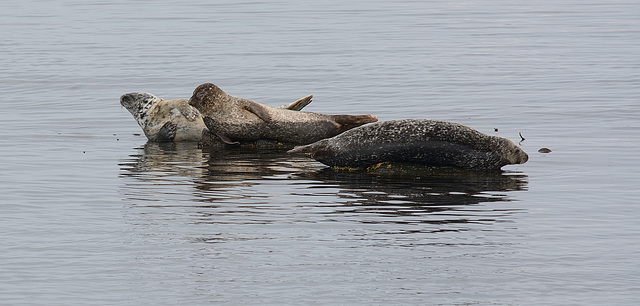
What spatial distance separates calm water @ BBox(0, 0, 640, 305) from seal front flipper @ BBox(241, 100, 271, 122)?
1.71ft

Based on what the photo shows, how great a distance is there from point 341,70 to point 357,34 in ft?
36.7

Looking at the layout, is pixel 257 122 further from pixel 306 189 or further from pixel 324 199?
pixel 324 199

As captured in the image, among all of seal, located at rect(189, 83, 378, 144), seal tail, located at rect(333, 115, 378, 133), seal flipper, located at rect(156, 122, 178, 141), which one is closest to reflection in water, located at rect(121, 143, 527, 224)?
seal, located at rect(189, 83, 378, 144)

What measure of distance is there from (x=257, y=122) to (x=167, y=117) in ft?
5.46

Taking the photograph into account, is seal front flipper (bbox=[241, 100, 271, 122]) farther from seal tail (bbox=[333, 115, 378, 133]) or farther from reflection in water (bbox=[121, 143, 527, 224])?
seal tail (bbox=[333, 115, 378, 133])

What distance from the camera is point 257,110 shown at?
48.3 ft

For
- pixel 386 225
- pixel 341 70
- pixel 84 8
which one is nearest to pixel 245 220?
pixel 386 225

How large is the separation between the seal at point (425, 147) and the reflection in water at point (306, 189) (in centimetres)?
Result: 14

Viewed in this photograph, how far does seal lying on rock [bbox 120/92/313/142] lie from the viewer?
15.5 m

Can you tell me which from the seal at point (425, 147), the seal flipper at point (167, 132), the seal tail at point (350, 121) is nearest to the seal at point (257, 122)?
the seal tail at point (350, 121)

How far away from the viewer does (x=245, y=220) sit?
32.4 feet

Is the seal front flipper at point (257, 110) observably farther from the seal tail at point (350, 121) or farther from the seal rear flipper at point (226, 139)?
the seal tail at point (350, 121)

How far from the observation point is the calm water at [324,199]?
25.6 ft

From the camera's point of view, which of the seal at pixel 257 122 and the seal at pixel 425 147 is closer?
the seal at pixel 425 147
